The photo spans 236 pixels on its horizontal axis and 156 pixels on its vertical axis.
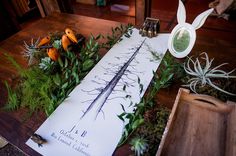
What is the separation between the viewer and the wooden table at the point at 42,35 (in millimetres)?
625

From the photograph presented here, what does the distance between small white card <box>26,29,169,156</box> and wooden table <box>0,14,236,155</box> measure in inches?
1.8

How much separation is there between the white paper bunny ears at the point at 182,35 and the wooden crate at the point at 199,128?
0.78ft

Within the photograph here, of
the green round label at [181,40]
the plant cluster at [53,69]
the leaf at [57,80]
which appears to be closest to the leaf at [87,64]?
the plant cluster at [53,69]

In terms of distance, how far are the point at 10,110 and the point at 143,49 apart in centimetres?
61

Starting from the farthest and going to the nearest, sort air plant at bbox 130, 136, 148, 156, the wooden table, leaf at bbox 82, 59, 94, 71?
leaf at bbox 82, 59, 94, 71 < the wooden table < air plant at bbox 130, 136, 148, 156

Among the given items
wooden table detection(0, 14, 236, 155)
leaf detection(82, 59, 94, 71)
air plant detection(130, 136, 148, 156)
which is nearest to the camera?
air plant detection(130, 136, 148, 156)

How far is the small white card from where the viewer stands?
566 mm

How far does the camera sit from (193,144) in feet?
1.68

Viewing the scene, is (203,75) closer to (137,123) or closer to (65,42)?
(137,123)

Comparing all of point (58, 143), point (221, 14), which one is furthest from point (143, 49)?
point (221, 14)

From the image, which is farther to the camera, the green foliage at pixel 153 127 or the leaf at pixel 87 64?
the leaf at pixel 87 64

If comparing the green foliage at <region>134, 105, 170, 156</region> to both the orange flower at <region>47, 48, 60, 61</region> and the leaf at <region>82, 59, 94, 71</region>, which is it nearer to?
the leaf at <region>82, 59, 94, 71</region>

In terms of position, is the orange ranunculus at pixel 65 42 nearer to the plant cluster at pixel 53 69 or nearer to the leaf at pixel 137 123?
the plant cluster at pixel 53 69

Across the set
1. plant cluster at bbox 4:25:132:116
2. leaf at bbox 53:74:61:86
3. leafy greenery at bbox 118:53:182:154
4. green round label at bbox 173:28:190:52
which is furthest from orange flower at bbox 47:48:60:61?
green round label at bbox 173:28:190:52
